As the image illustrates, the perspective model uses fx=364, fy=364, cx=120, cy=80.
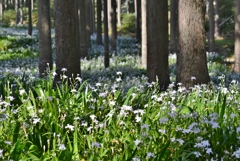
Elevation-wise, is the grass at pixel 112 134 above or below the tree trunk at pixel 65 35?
below

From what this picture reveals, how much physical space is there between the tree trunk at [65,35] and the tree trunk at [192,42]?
2335 mm

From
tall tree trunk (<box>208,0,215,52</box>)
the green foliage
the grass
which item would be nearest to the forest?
the grass

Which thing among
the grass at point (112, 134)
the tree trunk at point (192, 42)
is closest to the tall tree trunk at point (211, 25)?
the tree trunk at point (192, 42)

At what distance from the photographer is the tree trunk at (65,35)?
25.8ft

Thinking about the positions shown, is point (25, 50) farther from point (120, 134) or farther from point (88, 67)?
point (120, 134)

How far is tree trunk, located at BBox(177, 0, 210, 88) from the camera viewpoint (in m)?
7.40

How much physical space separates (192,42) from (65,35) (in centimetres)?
272

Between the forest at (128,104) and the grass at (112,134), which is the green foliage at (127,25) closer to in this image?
the forest at (128,104)

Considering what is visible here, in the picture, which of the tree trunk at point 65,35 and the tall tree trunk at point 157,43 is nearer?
the tree trunk at point 65,35

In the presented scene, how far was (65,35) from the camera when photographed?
26.0 ft

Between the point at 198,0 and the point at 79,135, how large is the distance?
4.30 m

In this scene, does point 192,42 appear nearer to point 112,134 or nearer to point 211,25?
point 112,134

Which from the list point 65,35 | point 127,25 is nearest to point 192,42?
point 65,35

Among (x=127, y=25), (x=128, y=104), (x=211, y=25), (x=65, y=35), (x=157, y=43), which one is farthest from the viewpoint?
(x=127, y=25)
